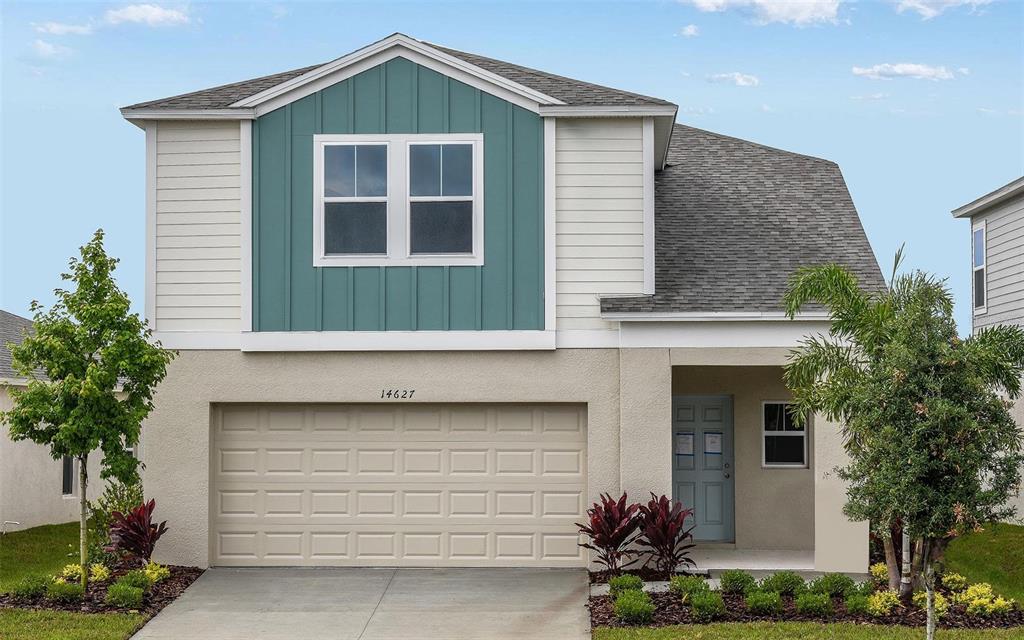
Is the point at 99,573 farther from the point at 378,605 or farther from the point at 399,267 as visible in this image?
the point at 399,267

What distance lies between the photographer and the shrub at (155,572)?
13.9 m

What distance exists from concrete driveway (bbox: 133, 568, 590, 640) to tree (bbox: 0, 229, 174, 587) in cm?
187

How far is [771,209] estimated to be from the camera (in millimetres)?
17422

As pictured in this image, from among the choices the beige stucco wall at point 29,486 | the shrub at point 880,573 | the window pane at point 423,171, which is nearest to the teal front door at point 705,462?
the shrub at point 880,573

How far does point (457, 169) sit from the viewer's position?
15.1 metres

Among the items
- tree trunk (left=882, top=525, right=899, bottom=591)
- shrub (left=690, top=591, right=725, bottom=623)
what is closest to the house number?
shrub (left=690, top=591, right=725, bottom=623)

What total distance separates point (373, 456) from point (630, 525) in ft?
11.9

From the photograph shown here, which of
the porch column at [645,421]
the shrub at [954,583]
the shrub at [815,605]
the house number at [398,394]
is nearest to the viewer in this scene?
the shrub at [815,605]

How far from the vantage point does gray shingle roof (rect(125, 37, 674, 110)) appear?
15141 millimetres

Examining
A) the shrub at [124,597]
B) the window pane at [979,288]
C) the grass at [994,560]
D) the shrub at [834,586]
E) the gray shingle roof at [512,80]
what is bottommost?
the grass at [994,560]

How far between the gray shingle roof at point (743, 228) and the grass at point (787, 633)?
171 inches

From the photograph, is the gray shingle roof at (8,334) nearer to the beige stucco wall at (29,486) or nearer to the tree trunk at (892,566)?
the beige stucco wall at (29,486)

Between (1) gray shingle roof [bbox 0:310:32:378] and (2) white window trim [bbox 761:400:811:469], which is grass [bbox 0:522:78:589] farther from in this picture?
(2) white window trim [bbox 761:400:811:469]

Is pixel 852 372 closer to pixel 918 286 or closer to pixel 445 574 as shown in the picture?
pixel 918 286
